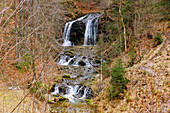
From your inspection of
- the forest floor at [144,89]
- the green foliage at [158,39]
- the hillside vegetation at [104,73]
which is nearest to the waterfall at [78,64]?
the hillside vegetation at [104,73]

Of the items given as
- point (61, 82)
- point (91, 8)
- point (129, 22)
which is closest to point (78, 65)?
point (61, 82)

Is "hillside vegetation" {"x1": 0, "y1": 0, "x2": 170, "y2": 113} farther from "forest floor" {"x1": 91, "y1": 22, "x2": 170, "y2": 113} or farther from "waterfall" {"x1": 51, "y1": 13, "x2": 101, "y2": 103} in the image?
"waterfall" {"x1": 51, "y1": 13, "x2": 101, "y2": 103}

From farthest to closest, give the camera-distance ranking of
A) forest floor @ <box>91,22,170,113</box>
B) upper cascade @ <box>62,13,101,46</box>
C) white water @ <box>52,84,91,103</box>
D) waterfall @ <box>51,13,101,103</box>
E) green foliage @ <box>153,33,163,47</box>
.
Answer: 1. upper cascade @ <box>62,13,101,46</box>
2. waterfall @ <box>51,13,101,103</box>
3. white water @ <box>52,84,91,103</box>
4. green foliage @ <box>153,33,163,47</box>
5. forest floor @ <box>91,22,170,113</box>

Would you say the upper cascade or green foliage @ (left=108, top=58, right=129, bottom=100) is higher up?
the upper cascade

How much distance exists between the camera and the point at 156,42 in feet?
26.0

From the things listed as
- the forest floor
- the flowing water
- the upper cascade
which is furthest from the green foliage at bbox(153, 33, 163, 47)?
the upper cascade

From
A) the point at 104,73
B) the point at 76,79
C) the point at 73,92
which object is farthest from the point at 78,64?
the point at 104,73

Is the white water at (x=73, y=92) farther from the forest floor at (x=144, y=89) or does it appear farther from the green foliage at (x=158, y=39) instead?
the green foliage at (x=158, y=39)

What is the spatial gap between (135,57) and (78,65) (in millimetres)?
6821

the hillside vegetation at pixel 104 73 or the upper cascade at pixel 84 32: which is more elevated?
the upper cascade at pixel 84 32

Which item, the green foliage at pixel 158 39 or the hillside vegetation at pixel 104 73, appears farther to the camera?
the green foliage at pixel 158 39

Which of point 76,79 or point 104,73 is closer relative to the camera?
point 104,73

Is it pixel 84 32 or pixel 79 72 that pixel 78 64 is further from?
pixel 84 32

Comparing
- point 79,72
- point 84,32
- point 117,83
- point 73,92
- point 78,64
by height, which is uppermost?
point 84,32
